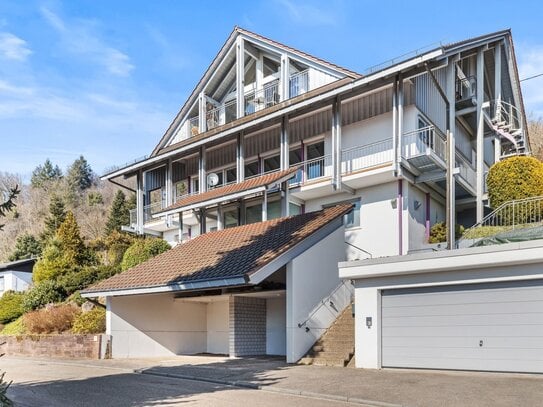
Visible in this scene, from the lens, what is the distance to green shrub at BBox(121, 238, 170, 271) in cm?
2431

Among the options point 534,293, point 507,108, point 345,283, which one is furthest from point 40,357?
point 507,108

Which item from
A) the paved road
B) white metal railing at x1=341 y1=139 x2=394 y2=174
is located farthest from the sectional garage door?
white metal railing at x1=341 y1=139 x2=394 y2=174

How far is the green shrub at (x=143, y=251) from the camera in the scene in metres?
24.3

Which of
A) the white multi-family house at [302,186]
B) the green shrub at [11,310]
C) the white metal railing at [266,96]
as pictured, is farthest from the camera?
the green shrub at [11,310]

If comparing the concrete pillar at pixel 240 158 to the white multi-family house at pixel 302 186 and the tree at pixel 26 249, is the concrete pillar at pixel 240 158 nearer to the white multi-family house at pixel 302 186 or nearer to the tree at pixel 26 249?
the white multi-family house at pixel 302 186

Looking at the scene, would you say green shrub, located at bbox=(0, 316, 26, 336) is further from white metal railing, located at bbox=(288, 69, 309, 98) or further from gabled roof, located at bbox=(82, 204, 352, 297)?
white metal railing, located at bbox=(288, 69, 309, 98)

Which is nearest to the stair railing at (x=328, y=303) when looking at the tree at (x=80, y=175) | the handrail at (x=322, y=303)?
the handrail at (x=322, y=303)

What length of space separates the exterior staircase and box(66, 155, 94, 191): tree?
55840mm

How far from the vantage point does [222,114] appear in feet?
87.4

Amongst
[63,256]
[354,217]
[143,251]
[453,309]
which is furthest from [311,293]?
[63,256]

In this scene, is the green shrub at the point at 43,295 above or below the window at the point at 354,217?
below

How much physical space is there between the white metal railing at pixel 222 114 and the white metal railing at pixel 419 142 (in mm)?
9973

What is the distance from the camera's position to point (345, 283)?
1669 cm

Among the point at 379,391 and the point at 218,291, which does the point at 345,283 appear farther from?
the point at 379,391
